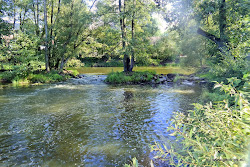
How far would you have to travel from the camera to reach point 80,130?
6.62 meters

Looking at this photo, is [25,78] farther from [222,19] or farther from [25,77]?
[222,19]

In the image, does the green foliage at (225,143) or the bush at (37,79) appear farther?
the bush at (37,79)

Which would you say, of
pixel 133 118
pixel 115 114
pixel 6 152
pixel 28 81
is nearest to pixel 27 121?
pixel 6 152

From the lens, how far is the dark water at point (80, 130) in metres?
4.83

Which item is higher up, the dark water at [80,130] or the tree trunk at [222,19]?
the tree trunk at [222,19]

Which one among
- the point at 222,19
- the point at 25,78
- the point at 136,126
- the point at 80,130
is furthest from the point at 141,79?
the point at 80,130

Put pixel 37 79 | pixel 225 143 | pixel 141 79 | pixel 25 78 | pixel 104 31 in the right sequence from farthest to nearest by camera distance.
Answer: pixel 104 31 → pixel 141 79 → pixel 37 79 → pixel 25 78 → pixel 225 143

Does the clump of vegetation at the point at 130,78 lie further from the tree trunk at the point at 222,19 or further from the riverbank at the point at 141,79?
the tree trunk at the point at 222,19


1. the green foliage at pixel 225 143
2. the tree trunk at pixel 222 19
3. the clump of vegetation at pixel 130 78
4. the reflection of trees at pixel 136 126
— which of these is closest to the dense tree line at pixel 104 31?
the tree trunk at pixel 222 19

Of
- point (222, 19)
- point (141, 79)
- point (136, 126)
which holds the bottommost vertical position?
point (136, 126)

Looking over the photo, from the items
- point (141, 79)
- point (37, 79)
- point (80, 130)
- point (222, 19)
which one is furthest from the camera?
point (141, 79)

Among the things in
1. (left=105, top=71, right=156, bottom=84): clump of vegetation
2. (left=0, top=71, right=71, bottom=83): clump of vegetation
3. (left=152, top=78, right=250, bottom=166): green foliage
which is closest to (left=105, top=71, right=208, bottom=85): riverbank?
(left=105, top=71, right=156, bottom=84): clump of vegetation

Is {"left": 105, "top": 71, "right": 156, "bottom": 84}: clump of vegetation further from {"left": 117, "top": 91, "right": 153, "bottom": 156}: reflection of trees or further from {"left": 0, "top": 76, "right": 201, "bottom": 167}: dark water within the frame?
{"left": 117, "top": 91, "right": 153, "bottom": 156}: reflection of trees

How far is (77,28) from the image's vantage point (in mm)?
22219
